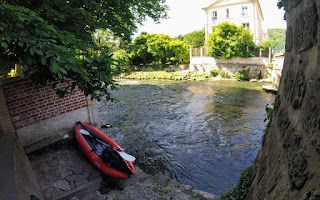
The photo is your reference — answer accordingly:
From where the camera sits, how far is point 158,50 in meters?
29.9

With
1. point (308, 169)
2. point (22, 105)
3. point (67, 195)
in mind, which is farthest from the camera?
point (22, 105)

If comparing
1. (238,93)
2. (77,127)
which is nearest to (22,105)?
(77,127)

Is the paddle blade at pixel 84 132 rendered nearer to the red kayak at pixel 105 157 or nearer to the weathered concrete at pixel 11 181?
the red kayak at pixel 105 157

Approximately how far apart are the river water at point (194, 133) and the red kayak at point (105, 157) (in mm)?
1391

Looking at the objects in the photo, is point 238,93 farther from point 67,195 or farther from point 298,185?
point 298,185

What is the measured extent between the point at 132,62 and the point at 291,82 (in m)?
31.3

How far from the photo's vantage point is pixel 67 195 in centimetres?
412

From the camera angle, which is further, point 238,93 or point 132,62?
point 132,62

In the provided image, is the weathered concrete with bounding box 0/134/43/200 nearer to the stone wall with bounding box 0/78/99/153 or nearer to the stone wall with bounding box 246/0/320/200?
the stone wall with bounding box 0/78/99/153

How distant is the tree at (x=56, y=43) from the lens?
9.27 ft

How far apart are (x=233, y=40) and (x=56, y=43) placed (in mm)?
22363

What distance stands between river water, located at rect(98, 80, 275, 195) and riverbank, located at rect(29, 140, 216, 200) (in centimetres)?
114

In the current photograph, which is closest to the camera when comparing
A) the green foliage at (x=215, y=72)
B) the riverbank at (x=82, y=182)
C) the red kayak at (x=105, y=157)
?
the riverbank at (x=82, y=182)

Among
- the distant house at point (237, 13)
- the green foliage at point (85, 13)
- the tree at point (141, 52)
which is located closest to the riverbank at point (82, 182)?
the green foliage at point (85, 13)
